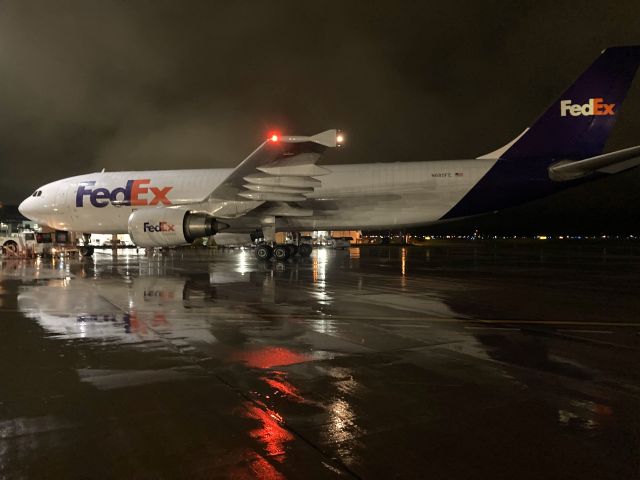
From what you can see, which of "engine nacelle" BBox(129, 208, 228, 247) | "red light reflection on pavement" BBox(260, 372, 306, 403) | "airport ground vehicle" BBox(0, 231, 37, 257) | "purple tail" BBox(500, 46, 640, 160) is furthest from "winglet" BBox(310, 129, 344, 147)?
"airport ground vehicle" BBox(0, 231, 37, 257)

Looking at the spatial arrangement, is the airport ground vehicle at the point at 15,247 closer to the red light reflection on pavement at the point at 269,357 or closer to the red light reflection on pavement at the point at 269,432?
the red light reflection on pavement at the point at 269,357

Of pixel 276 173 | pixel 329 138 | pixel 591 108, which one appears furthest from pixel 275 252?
pixel 591 108

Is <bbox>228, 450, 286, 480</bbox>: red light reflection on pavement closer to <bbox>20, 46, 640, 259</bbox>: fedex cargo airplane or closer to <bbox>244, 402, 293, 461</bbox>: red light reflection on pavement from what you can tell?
<bbox>244, 402, 293, 461</bbox>: red light reflection on pavement

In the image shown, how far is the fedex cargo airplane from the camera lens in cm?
1739

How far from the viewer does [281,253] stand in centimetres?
2095

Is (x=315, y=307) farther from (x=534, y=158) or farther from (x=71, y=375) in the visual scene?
(x=534, y=158)

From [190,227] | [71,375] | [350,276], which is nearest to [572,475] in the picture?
[71,375]

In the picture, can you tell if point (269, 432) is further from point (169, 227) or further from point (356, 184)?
point (356, 184)

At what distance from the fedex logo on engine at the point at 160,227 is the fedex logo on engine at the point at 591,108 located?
15500 millimetres

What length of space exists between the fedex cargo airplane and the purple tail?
36 millimetres

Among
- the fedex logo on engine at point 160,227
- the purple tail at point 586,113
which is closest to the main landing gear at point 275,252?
the fedex logo on engine at point 160,227

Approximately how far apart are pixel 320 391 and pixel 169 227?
556 inches

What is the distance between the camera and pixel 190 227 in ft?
56.6

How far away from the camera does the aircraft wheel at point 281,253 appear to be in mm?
20922
